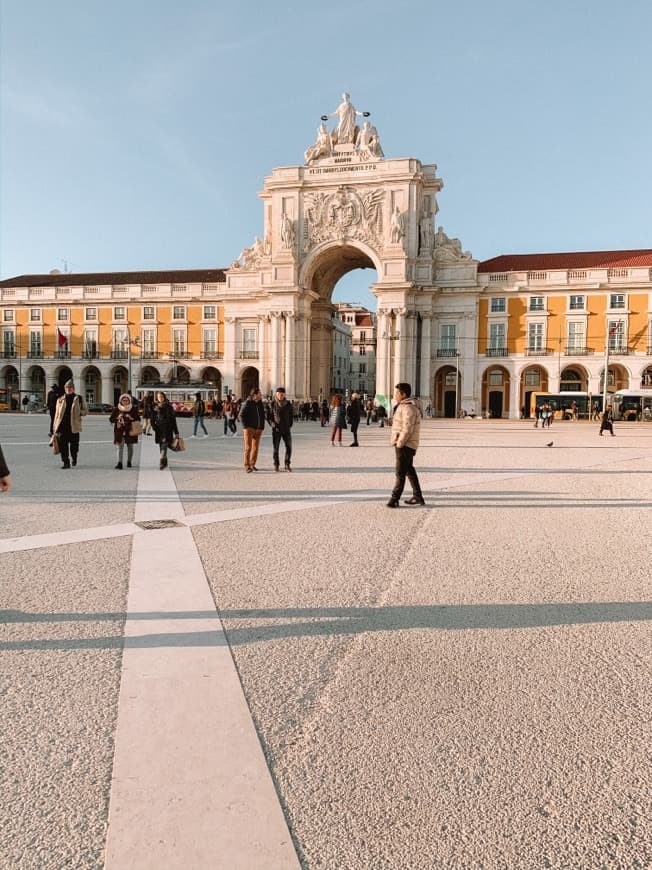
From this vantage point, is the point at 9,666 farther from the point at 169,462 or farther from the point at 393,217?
the point at 393,217

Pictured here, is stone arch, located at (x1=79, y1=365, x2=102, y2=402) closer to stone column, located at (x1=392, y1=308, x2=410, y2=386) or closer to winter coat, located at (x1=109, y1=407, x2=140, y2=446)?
stone column, located at (x1=392, y1=308, x2=410, y2=386)

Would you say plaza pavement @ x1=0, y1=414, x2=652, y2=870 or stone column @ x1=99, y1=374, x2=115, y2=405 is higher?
stone column @ x1=99, y1=374, x2=115, y2=405

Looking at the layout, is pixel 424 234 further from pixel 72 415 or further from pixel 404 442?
pixel 404 442

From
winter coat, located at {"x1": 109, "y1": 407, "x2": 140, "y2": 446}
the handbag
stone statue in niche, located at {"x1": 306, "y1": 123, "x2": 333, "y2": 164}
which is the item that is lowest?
the handbag

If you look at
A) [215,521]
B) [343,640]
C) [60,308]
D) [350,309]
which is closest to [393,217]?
[60,308]

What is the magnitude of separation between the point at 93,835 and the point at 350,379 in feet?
330

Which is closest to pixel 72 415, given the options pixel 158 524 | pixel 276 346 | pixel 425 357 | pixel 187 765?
pixel 158 524

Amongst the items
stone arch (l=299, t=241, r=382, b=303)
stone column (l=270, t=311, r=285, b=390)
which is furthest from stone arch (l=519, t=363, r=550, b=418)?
stone column (l=270, t=311, r=285, b=390)

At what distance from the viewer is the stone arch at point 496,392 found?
A: 53.5 meters

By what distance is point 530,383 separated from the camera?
53281 millimetres

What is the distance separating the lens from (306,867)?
6.29 feet

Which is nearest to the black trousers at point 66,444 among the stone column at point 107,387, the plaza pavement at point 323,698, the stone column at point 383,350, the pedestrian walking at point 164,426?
the pedestrian walking at point 164,426

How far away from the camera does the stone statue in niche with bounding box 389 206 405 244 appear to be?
49219mm

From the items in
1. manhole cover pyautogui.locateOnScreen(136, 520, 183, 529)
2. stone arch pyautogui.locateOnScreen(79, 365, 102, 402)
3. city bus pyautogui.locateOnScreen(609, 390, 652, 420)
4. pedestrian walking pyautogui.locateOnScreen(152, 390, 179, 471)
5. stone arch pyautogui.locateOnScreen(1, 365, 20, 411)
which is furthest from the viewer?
stone arch pyautogui.locateOnScreen(1, 365, 20, 411)
